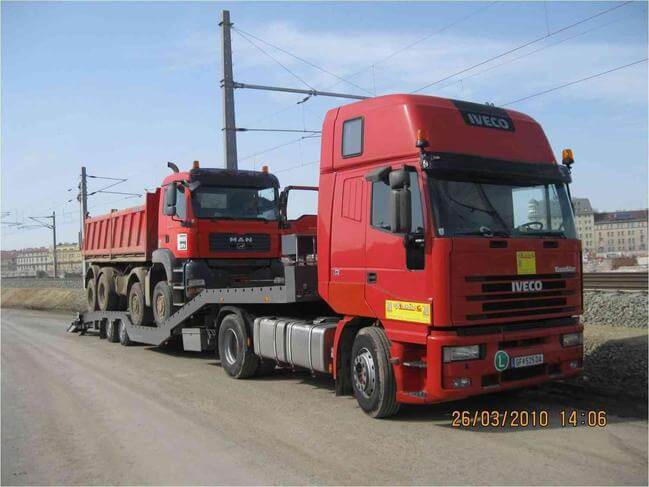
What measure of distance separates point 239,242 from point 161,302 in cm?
200

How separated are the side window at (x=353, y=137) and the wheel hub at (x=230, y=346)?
11.7 feet

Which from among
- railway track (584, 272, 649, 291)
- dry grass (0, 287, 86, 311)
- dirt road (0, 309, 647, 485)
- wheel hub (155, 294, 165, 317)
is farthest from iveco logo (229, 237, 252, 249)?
dry grass (0, 287, 86, 311)

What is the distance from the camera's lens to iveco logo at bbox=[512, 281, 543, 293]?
19.6 feet

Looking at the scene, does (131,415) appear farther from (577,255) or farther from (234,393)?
(577,255)

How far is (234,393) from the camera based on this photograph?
306 inches

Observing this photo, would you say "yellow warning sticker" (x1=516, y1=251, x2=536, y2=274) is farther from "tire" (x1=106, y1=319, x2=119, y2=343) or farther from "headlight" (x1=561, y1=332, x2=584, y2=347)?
"tire" (x1=106, y1=319, x2=119, y2=343)

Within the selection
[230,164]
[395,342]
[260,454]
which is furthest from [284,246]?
[230,164]

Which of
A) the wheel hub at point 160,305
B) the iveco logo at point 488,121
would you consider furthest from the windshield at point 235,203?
the iveco logo at point 488,121

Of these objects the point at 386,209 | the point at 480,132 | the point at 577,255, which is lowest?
the point at 577,255

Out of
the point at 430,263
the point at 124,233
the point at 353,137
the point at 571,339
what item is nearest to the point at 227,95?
the point at 124,233

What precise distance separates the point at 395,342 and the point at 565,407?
214 cm

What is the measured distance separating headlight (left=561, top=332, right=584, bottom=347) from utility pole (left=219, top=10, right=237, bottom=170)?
11273 mm

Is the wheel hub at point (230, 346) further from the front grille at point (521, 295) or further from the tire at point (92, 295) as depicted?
the tire at point (92, 295)
